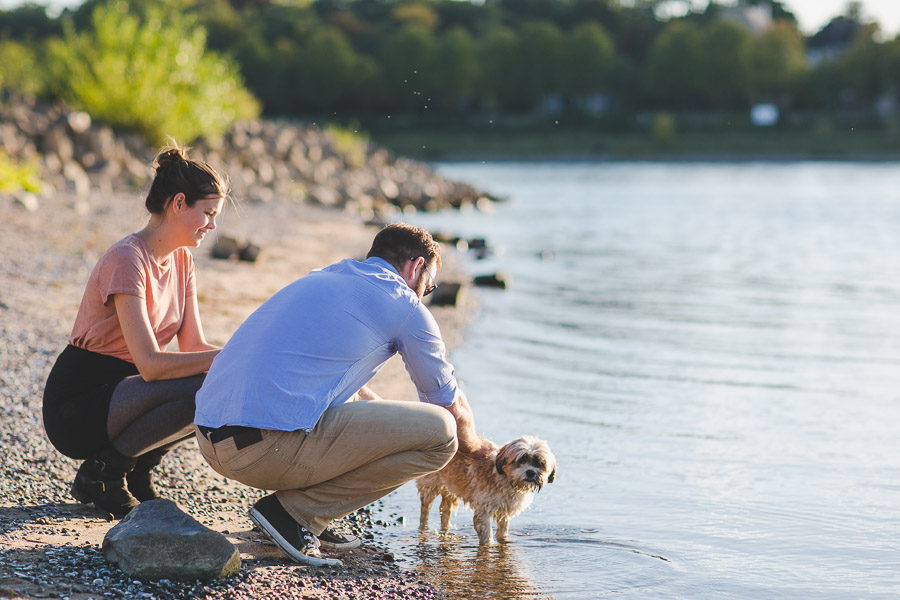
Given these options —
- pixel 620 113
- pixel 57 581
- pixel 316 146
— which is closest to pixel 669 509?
pixel 57 581

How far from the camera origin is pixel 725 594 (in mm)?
5332

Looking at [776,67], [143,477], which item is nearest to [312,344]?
[143,477]

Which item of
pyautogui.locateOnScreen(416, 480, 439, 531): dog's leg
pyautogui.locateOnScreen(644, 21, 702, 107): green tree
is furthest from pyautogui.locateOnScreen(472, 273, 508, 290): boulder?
pyautogui.locateOnScreen(644, 21, 702, 107): green tree

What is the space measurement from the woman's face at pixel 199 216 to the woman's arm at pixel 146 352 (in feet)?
1.31

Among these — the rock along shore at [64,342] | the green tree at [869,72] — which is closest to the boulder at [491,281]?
the rock along shore at [64,342]

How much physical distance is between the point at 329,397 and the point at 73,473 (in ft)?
7.02

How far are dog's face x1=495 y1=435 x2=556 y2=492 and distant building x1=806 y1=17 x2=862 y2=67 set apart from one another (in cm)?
12783

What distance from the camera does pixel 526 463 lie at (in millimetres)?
5434

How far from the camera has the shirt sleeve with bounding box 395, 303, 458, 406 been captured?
4.55m

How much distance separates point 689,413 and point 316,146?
31.4 m

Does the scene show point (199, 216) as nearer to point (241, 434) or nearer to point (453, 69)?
point (241, 434)

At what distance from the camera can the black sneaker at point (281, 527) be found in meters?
4.86

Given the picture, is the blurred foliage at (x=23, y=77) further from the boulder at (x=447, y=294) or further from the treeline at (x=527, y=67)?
the treeline at (x=527, y=67)

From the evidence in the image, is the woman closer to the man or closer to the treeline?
the man
